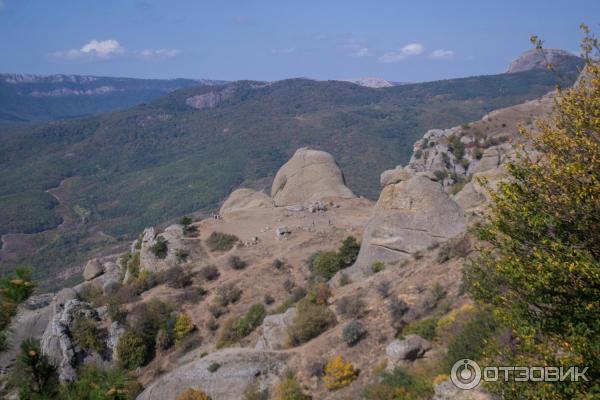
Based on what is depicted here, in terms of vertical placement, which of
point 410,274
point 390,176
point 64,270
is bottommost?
point 64,270

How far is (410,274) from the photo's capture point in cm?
1981

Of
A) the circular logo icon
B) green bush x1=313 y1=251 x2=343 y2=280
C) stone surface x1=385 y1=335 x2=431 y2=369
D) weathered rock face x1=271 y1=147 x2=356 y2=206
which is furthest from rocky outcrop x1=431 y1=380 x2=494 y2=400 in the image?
weathered rock face x1=271 y1=147 x2=356 y2=206

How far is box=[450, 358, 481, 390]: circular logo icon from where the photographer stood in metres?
9.26

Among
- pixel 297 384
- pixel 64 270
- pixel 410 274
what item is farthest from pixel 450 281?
pixel 64 270

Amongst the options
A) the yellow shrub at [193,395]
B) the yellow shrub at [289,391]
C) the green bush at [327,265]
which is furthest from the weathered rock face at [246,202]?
the yellow shrub at [289,391]

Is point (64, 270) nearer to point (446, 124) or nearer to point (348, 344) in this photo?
point (348, 344)

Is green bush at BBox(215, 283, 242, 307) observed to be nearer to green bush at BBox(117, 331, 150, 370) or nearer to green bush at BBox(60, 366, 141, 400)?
green bush at BBox(117, 331, 150, 370)

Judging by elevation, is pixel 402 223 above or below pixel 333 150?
above

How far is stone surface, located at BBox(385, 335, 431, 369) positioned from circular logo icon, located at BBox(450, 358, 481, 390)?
3.16 metres

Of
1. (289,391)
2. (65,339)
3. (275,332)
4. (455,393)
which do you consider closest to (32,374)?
(455,393)

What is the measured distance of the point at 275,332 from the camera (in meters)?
19.2

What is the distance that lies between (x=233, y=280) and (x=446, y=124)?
144 m

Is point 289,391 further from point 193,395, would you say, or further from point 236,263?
point 236,263

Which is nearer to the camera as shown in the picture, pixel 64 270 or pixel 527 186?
pixel 527 186
